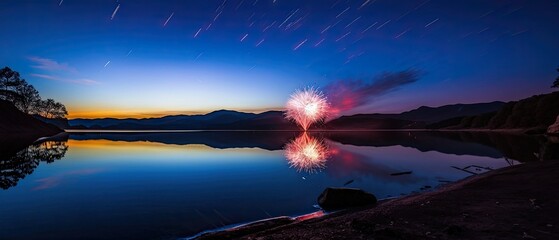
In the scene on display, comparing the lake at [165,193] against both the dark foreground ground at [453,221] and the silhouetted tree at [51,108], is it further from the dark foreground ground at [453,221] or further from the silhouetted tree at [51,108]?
the silhouetted tree at [51,108]

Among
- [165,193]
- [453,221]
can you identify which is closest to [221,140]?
[165,193]

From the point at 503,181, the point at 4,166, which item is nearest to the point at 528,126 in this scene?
the point at 503,181

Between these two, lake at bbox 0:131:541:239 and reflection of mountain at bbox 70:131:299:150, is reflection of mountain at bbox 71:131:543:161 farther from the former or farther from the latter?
lake at bbox 0:131:541:239

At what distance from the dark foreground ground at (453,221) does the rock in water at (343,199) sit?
2072 millimetres

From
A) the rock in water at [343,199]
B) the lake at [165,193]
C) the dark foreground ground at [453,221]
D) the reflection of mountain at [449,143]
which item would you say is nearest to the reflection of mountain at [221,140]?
the reflection of mountain at [449,143]

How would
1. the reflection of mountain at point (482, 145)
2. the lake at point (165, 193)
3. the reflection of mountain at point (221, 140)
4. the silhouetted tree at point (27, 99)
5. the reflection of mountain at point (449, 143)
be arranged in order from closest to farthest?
the lake at point (165, 193), the reflection of mountain at point (482, 145), the reflection of mountain at point (449, 143), the reflection of mountain at point (221, 140), the silhouetted tree at point (27, 99)

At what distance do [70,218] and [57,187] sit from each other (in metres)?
11.0

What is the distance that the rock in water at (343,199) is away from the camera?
58.6 feet

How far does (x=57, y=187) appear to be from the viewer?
24875 mm

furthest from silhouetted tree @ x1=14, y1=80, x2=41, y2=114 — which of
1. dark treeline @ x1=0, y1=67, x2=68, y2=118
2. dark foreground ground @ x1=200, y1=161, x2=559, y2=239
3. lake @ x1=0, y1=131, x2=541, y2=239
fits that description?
dark foreground ground @ x1=200, y1=161, x2=559, y2=239

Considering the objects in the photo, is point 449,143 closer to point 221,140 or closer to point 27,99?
point 221,140

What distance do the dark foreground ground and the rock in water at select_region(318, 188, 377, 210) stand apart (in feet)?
6.80

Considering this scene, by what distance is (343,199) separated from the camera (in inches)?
710

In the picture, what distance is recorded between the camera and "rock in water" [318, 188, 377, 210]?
1788 cm
